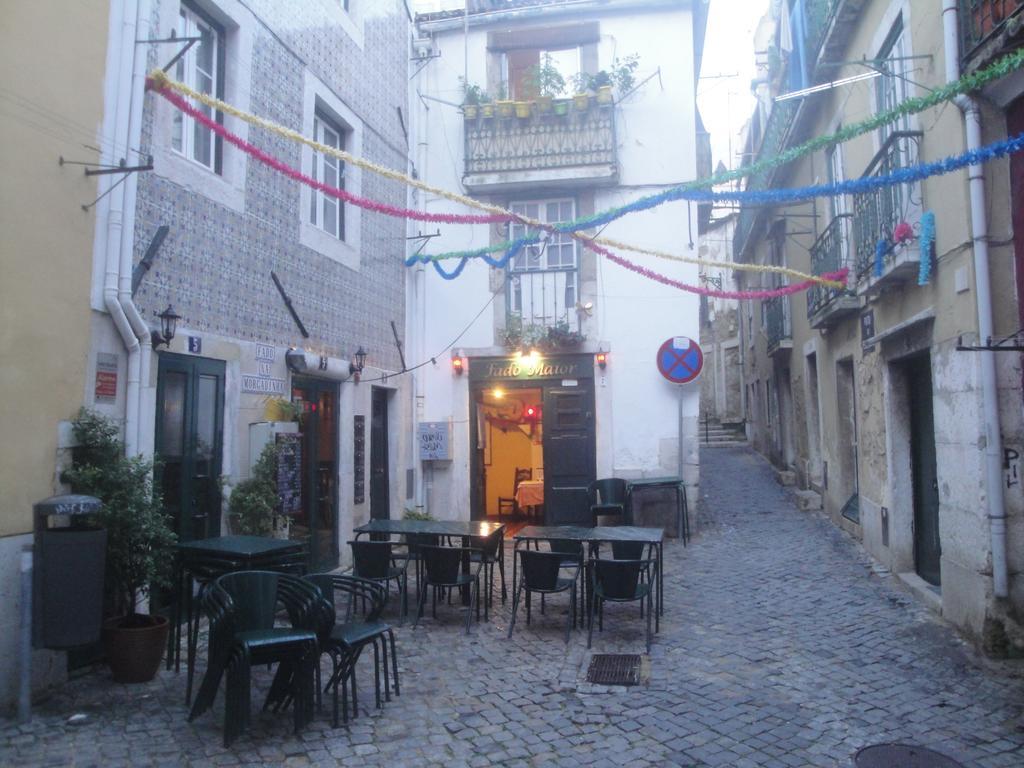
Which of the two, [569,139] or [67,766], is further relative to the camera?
[569,139]

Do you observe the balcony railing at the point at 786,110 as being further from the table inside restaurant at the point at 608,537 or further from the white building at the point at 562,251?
the table inside restaurant at the point at 608,537

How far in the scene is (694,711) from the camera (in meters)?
4.59

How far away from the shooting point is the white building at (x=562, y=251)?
1132cm

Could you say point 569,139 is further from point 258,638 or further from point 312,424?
point 258,638

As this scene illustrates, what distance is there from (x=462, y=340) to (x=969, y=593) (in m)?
7.89

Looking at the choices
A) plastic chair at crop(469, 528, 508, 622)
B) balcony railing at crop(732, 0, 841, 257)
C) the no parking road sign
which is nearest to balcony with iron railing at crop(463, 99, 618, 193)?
balcony railing at crop(732, 0, 841, 257)

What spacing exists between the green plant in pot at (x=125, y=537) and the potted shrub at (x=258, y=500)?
4.99ft

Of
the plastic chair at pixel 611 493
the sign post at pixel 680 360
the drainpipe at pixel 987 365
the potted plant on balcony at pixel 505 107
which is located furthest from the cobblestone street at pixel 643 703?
the potted plant on balcony at pixel 505 107

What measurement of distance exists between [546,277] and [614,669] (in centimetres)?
741

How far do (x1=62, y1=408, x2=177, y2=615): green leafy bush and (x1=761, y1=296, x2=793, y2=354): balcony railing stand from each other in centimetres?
1169

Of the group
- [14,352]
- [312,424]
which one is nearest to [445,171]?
[312,424]

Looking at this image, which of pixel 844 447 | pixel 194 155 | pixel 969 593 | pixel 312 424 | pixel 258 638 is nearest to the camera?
pixel 258 638

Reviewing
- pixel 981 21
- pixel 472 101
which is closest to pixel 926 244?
pixel 981 21

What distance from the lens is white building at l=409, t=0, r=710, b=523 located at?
11320 mm
